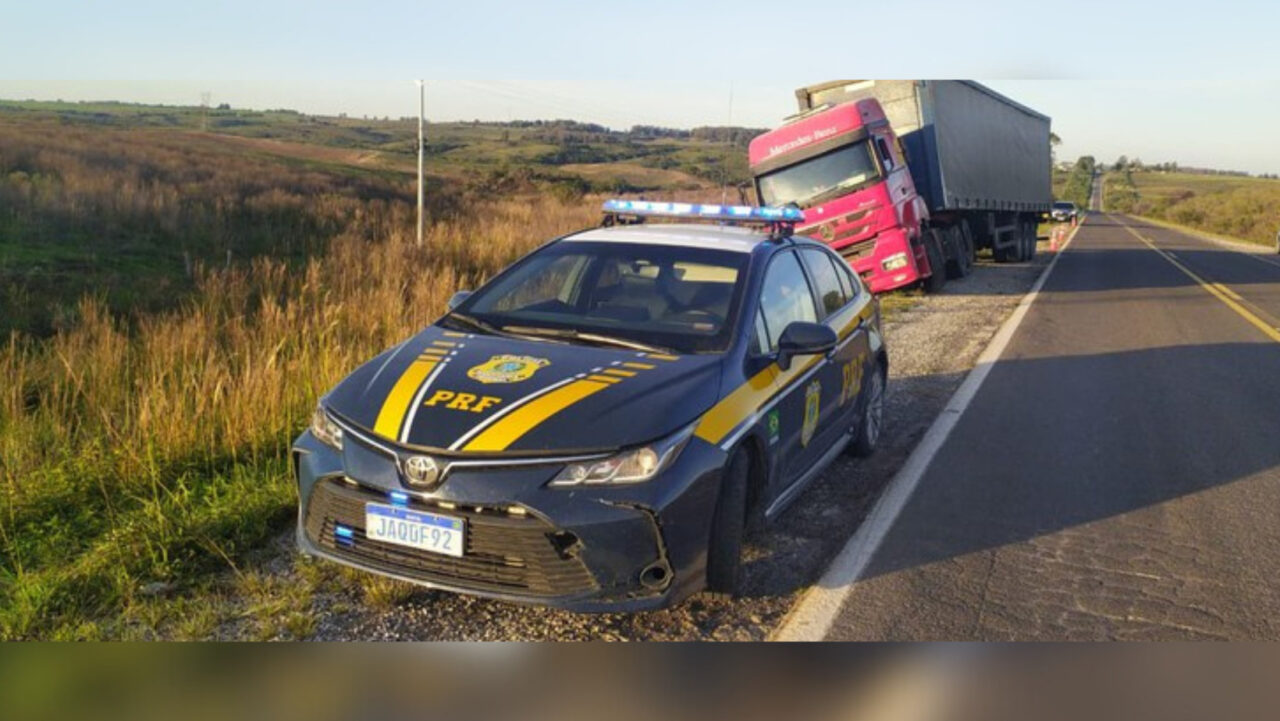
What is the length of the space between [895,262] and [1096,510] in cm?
1074

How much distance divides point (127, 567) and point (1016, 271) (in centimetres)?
2313

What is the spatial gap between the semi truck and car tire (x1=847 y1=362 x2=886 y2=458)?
6.92m

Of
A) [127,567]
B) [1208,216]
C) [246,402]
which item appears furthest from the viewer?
[1208,216]

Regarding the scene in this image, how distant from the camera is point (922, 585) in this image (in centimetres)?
433

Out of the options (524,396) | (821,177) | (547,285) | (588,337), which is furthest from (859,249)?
(524,396)

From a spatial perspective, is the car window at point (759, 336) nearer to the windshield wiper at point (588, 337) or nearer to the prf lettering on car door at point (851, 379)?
the windshield wiper at point (588, 337)

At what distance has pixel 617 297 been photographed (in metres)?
5.05

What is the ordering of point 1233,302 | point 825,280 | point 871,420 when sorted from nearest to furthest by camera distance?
point 825,280, point 871,420, point 1233,302

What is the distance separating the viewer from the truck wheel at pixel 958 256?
20.1 meters

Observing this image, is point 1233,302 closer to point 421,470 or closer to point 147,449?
point 421,470

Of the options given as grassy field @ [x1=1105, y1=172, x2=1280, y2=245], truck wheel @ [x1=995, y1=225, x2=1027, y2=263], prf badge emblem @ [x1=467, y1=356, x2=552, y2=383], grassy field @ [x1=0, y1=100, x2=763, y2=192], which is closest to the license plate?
prf badge emblem @ [x1=467, y1=356, x2=552, y2=383]

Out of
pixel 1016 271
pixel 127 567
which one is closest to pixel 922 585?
pixel 127 567

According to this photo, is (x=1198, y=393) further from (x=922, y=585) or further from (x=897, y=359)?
(x=922, y=585)

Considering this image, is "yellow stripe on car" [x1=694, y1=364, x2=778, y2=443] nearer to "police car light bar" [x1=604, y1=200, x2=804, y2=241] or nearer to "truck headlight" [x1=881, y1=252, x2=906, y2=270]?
"police car light bar" [x1=604, y1=200, x2=804, y2=241]
